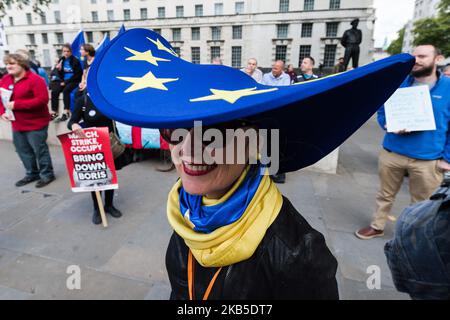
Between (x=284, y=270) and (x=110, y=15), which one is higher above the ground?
(x=110, y=15)

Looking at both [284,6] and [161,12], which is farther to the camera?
[161,12]

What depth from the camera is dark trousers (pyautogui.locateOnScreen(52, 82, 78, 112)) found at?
6.22 meters

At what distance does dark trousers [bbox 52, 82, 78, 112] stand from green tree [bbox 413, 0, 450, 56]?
34.6 m

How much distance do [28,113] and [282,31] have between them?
4016 cm

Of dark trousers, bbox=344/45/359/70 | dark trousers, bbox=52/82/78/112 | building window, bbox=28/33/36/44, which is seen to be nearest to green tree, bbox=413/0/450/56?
dark trousers, bbox=344/45/359/70

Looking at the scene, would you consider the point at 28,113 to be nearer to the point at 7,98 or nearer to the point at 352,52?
the point at 7,98

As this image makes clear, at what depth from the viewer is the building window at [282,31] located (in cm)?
3840

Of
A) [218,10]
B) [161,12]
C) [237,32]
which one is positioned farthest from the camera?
[161,12]

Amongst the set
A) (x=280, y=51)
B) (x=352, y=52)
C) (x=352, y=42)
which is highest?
(x=280, y=51)

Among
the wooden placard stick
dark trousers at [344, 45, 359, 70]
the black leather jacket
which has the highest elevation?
dark trousers at [344, 45, 359, 70]

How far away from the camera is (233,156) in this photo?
3.28ft

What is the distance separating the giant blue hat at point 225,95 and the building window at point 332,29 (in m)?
42.6

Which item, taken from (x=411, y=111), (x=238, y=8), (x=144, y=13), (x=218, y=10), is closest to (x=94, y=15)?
(x=144, y=13)

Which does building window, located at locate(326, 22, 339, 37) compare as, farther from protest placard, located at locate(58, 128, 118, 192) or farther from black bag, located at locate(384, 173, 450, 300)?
black bag, located at locate(384, 173, 450, 300)
